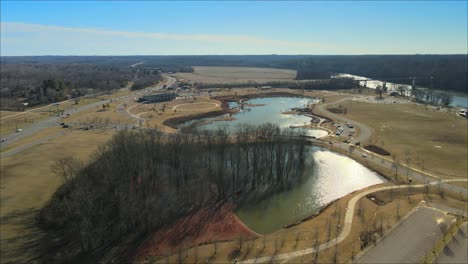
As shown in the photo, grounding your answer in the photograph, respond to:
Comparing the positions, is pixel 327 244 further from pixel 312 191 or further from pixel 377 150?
pixel 377 150

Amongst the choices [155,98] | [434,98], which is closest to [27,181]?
[155,98]

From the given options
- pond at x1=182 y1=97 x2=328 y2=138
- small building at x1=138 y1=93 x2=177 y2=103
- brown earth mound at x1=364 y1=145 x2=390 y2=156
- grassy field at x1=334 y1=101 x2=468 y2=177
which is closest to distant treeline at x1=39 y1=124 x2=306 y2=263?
brown earth mound at x1=364 y1=145 x2=390 y2=156

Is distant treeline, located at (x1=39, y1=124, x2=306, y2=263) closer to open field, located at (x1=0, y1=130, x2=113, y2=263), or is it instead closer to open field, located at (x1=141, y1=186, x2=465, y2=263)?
open field, located at (x1=0, y1=130, x2=113, y2=263)

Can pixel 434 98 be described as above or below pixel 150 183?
above

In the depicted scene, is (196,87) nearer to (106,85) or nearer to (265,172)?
(106,85)

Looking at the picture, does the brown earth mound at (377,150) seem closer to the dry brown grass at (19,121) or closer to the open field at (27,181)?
the open field at (27,181)

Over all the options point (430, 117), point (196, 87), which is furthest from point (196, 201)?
point (196, 87)
